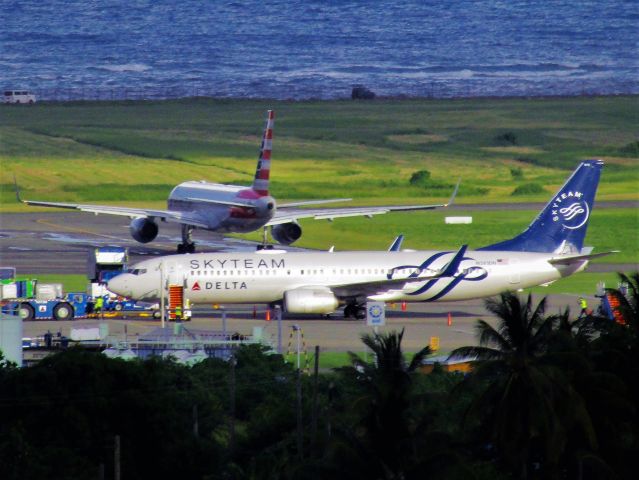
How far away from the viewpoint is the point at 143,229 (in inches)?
3981

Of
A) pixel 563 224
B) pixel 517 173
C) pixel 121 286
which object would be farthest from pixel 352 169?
pixel 121 286

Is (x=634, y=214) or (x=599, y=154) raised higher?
(x=599, y=154)

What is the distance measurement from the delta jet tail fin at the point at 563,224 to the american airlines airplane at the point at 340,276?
2.09m

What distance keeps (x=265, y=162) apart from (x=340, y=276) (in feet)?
75.6

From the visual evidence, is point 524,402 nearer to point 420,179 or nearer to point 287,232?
point 287,232

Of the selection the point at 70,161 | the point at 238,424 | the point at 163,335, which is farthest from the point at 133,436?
the point at 70,161

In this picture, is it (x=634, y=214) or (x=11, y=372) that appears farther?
(x=634, y=214)

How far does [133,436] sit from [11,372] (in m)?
5.20

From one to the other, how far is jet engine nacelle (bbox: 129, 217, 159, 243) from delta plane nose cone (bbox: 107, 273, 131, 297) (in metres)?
23.9

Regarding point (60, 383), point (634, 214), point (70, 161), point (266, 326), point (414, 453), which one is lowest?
point (414, 453)

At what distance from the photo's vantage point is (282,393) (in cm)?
5431

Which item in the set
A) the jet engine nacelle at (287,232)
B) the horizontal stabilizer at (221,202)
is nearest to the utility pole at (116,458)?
the horizontal stabilizer at (221,202)

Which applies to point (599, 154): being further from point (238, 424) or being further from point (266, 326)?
point (238, 424)

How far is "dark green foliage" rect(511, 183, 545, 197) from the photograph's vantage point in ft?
476
